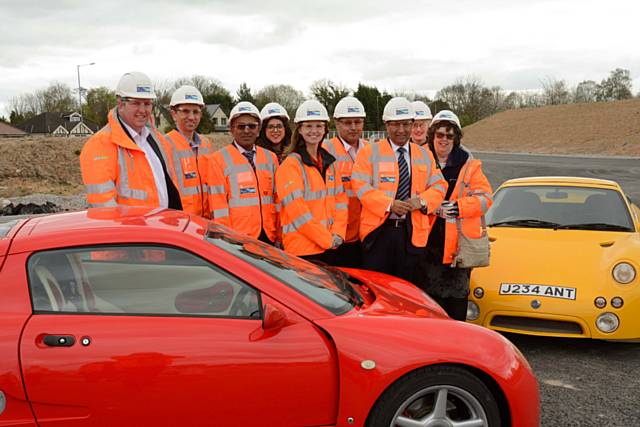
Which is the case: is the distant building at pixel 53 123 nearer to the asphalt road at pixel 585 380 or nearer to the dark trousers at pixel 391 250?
the dark trousers at pixel 391 250

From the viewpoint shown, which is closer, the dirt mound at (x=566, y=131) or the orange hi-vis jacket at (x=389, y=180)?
the orange hi-vis jacket at (x=389, y=180)

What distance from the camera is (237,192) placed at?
4.54 metres

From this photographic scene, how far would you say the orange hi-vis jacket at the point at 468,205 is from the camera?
459 cm

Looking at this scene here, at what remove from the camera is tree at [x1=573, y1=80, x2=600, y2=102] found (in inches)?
2985

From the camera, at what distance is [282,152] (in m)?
5.26

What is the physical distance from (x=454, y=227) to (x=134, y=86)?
2.76 metres

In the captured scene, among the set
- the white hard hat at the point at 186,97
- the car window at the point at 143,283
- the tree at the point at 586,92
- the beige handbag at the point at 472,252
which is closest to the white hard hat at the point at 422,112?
the beige handbag at the point at 472,252

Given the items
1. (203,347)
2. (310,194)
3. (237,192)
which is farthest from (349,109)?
(203,347)

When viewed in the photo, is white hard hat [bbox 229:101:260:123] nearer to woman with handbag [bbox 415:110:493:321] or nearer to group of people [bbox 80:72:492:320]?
group of people [bbox 80:72:492:320]

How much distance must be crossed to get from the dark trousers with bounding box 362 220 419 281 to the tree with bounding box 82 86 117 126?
244ft

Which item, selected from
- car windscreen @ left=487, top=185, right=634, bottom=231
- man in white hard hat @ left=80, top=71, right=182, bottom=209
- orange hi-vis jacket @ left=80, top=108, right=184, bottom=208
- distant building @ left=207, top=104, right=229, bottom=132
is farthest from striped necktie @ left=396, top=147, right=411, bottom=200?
distant building @ left=207, top=104, right=229, bottom=132

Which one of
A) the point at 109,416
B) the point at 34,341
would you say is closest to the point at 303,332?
the point at 109,416

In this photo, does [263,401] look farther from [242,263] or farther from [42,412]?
[42,412]

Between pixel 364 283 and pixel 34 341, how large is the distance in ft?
6.25
